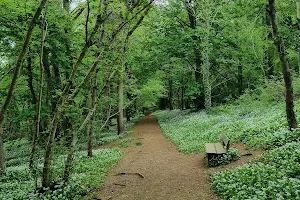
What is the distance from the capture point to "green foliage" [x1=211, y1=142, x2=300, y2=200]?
5.14 metres

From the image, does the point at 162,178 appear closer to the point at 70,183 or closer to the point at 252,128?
the point at 70,183

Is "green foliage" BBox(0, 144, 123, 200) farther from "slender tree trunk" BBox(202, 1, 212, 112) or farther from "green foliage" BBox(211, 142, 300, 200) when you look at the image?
"slender tree trunk" BBox(202, 1, 212, 112)

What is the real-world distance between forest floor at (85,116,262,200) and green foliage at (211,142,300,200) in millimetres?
537

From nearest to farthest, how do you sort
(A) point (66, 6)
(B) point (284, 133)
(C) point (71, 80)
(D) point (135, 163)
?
(C) point (71, 80) → (B) point (284, 133) → (D) point (135, 163) → (A) point (66, 6)

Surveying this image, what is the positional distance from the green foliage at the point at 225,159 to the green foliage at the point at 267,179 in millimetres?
1157

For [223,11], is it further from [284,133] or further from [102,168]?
[102,168]

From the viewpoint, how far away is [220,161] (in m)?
8.69

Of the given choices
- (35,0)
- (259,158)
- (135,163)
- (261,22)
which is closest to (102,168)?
(135,163)

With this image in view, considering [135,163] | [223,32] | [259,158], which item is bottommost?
[135,163]

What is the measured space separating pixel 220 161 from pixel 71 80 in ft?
19.6

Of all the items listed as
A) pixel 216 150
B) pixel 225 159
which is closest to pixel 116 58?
pixel 216 150

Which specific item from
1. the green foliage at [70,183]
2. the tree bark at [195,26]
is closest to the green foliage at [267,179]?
the green foliage at [70,183]

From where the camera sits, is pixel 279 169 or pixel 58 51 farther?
pixel 58 51

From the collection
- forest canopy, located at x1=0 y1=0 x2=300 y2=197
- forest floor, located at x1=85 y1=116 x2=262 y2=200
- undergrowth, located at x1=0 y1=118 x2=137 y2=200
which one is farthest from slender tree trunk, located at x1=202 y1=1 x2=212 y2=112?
undergrowth, located at x1=0 y1=118 x2=137 y2=200
